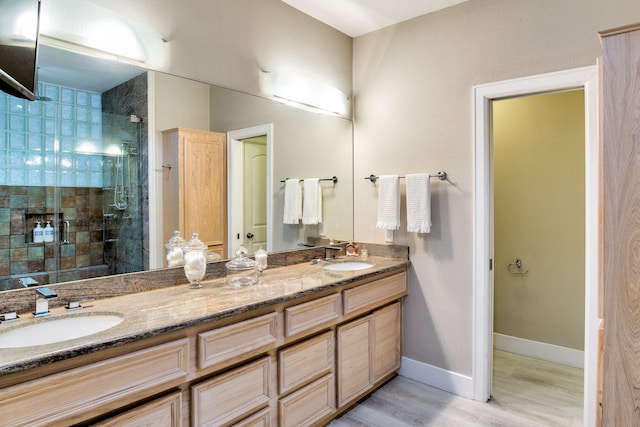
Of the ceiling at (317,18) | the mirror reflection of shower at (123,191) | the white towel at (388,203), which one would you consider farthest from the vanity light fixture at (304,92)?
the mirror reflection of shower at (123,191)

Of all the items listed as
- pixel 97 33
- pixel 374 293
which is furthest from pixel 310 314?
pixel 97 33

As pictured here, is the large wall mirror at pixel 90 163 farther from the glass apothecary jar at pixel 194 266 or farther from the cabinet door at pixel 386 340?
the cabinet door at pixel 386 340

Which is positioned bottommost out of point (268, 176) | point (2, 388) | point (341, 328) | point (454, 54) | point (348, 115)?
point (341, 328)

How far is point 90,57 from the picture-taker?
5.79ft

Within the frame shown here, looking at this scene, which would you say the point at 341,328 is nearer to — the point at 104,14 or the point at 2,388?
the point at 2,388

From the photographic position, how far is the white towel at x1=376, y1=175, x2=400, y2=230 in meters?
2.82

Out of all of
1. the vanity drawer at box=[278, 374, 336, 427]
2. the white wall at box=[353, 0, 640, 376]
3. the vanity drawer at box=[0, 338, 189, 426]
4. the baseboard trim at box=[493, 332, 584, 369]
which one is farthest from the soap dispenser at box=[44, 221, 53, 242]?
the baseboard trim at box=[493, 332, 584, 369]

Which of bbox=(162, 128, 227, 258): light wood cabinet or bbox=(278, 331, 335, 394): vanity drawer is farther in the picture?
bbox=(162, 128, 227, 258): light wood cabinet

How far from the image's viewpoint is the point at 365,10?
273 centimetres

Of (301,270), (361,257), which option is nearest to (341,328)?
(301,270)

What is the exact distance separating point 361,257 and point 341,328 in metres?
0.83

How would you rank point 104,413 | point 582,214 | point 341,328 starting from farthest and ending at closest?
point 582,214 → point 341,328 → point 104,413

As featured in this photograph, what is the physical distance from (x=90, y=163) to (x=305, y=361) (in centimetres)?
143

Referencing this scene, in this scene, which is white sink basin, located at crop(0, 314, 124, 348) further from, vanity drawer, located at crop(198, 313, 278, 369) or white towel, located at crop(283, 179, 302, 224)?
white towel, located at crop(283, 179, 302, 224)
